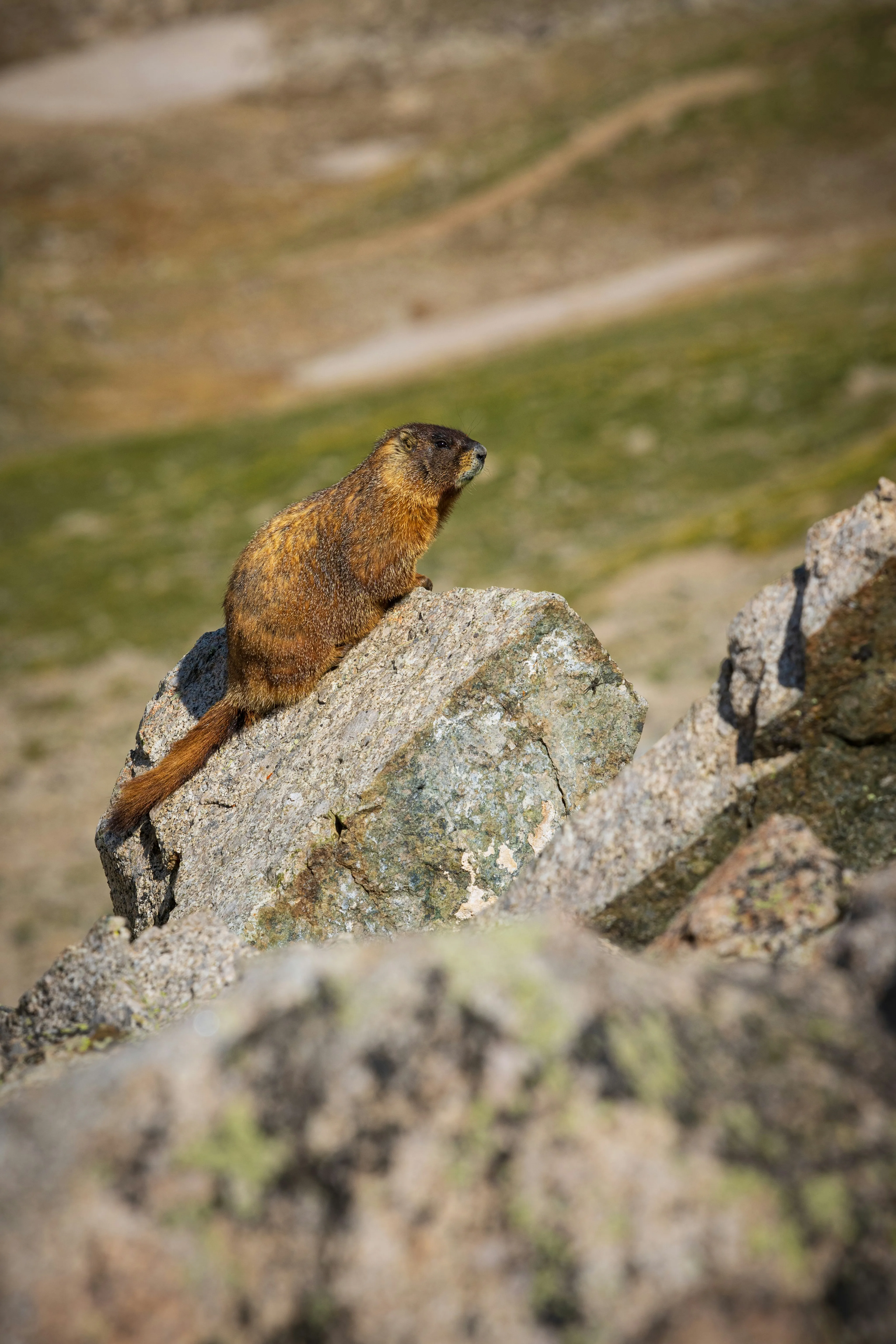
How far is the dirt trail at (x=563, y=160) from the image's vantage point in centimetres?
6003

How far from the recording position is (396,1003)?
3764 millimetres

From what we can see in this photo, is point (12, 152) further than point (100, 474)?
Yes

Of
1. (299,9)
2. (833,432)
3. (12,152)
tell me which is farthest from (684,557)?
(299,9)

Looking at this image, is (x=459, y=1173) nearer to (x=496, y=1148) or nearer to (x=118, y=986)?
(x=496, y=1148)

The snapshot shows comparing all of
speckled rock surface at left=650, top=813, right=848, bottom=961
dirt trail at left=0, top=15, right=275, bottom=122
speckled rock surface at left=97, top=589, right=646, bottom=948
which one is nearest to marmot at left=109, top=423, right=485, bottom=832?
speckled rock surface at left=97, top=589, right=646, bottom=948

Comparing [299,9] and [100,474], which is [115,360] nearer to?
[100,474]

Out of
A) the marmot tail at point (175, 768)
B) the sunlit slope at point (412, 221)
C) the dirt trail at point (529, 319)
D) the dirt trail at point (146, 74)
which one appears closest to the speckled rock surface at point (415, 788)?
the marmot tail at point (175, 768)

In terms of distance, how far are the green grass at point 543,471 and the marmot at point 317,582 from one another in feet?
57.4

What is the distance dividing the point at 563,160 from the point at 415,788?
61.1 metres

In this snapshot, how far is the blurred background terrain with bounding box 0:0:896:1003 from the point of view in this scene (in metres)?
28.9

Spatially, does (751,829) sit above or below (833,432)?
below

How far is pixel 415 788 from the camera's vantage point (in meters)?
7.65

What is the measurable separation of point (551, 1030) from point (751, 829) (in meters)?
2.60

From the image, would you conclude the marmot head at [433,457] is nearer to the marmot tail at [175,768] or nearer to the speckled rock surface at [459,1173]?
the marmot tail at [175,768]
